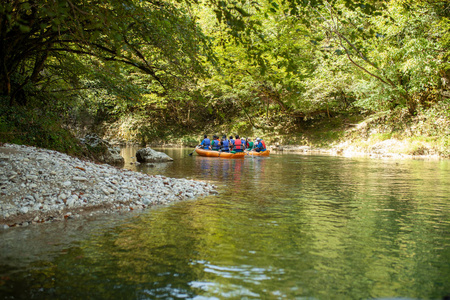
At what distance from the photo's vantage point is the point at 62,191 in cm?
643

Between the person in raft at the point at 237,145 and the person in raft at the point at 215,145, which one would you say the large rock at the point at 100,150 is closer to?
the person in raft at the point at 237,145

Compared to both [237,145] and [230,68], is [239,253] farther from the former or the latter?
[237,145]

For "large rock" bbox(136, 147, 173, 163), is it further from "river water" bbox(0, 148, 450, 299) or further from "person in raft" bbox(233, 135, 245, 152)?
"river water" bbox(0, 148, 450, 299)

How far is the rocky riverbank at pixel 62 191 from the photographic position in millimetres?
5664

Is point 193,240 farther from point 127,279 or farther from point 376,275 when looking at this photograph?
point 376,275

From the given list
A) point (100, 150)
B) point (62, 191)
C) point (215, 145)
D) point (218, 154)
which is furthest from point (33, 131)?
point (215, 145)

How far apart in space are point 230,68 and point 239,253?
20.8 feet

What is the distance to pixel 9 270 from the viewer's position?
11.6ft

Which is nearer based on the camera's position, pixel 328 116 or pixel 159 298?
pixel 159 298

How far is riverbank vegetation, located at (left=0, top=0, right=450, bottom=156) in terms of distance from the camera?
5.62 metres

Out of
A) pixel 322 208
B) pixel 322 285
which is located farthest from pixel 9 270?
pixel 322 208

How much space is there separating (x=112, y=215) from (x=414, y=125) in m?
22.9

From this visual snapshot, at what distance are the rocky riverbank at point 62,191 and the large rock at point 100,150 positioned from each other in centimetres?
578

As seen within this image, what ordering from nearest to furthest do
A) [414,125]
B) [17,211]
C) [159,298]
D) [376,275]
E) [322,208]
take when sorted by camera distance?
[159,298] → [376,275] → [17,211] → [322,208] → [414,125]
